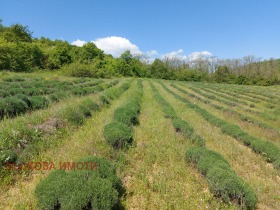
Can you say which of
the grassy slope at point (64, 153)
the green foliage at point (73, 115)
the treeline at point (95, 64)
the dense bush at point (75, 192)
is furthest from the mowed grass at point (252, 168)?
the treeline at point (95, 64)

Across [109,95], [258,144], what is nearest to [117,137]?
[258,144]

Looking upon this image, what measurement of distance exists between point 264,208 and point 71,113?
6773mm

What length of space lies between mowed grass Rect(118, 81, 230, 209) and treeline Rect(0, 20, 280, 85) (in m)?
34.5

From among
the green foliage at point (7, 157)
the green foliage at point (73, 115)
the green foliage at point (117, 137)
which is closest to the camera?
the green foliage at point (7, 157)

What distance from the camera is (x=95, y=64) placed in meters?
60.4

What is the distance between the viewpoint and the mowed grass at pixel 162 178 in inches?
150

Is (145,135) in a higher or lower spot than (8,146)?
lower

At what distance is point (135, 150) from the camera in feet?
19.3

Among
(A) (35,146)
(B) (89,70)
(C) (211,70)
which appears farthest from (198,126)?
(C) (211,70)

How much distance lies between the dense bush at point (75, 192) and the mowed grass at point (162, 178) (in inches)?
31.3

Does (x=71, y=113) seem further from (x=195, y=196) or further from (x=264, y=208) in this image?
(x=264, y=208)

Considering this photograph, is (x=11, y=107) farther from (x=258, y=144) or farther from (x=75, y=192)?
(x=258, y=144)

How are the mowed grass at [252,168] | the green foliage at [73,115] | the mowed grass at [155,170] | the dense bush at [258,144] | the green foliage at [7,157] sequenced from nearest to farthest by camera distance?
the mowed grass at [155,170] → the green foliage at [7,157] → the mowed grass at [252,168] → the dense bush at [258,144] → the green foliage at [73,115]

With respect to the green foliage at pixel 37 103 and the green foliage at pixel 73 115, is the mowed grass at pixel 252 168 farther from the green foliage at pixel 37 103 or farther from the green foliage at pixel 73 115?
the green foliage at pixel 37 103
